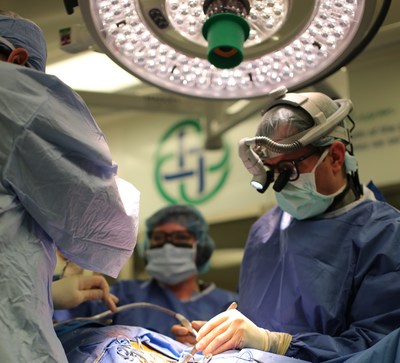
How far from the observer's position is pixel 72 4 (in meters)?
1.63

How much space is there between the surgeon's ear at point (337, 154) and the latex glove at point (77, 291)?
79 centimetres

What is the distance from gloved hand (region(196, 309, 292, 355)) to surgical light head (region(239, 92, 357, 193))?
43 centimetres

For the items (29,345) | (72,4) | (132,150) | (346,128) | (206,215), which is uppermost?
(72,4)

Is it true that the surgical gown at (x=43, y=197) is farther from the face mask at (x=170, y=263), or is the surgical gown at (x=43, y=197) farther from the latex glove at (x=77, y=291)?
the face mask at (x=170, y=263)

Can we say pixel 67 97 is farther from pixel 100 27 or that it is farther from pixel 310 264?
pixel 310 264

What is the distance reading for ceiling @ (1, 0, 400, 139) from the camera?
Answer: 2.00m

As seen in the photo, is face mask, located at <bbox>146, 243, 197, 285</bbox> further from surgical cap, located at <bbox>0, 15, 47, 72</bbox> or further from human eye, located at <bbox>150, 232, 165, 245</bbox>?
surgical cap, located at <bbox>0, 15, 47, 72</bbox>

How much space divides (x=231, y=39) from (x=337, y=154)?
1.83ft

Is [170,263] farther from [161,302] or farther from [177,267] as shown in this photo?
[161,302]

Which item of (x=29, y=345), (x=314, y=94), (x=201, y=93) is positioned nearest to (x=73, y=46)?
(x=201, y=93)

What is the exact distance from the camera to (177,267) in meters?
2.79

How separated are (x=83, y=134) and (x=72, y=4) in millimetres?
470

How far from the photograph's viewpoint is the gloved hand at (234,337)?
147 centimetres

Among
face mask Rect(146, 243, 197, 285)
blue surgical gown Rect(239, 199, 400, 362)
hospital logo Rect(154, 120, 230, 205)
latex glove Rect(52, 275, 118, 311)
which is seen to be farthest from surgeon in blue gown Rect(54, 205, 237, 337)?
blue surgical gown Rect(239, 199, 400, 362)
